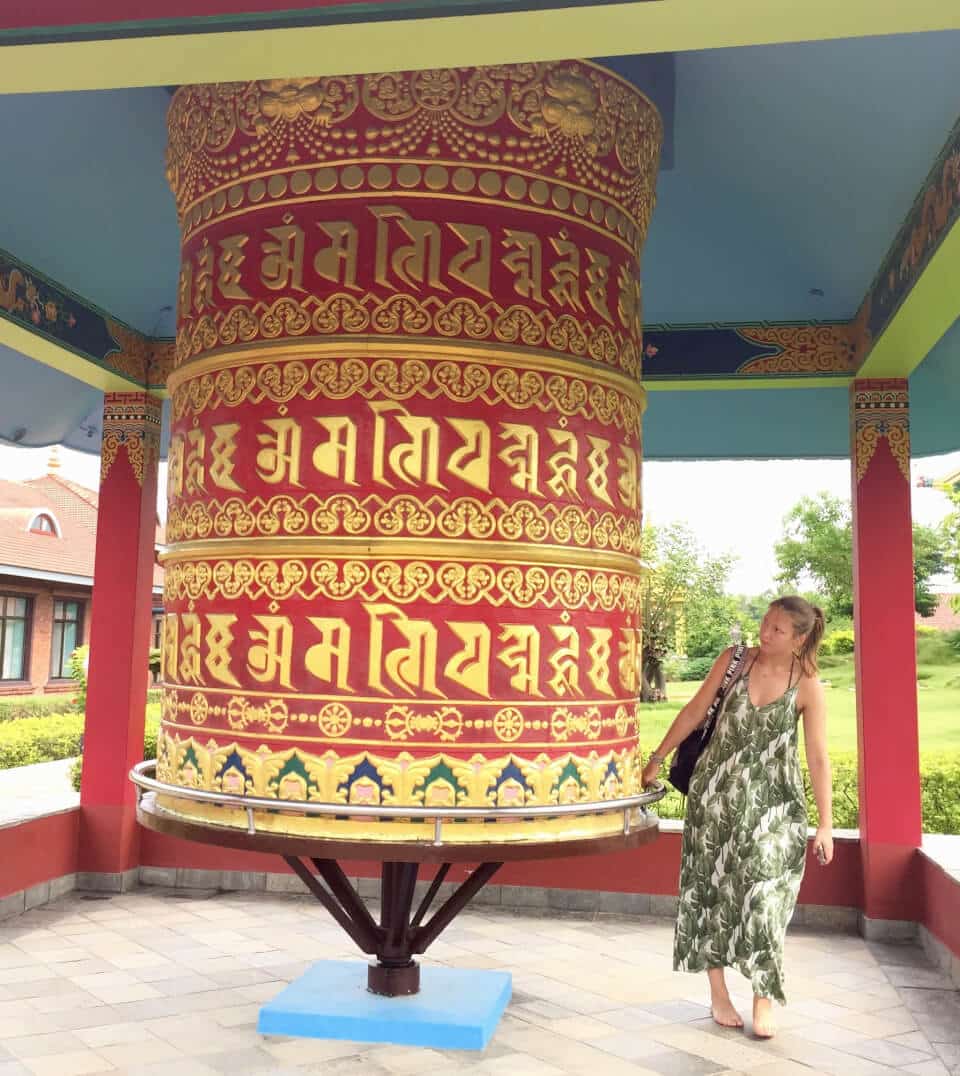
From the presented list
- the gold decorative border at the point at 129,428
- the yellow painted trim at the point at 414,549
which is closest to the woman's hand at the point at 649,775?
the yellow painted trim at the point at 414,549

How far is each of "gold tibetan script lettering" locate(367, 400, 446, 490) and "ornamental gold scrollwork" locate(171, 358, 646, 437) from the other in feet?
0.15

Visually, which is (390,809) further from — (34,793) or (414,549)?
(34,793)

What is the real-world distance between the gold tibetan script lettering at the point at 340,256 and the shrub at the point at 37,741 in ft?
30.6

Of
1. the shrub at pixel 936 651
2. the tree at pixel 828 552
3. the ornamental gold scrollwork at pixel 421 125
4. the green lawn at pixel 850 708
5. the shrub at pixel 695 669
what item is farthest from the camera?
the tree at pixel 828 552

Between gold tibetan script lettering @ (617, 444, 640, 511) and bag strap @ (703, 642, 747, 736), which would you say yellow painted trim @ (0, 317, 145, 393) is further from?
bag strap @ (703, 642, 747, 736)

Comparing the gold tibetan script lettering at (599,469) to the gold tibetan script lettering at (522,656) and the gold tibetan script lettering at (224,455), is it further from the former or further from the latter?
the gold tibetan script lettering at (224,455)

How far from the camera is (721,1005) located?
3824 millimetres

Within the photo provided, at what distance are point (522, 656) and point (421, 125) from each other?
1471mm

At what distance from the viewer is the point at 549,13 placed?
2.06m

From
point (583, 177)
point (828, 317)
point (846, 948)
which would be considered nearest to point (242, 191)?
point (583, 177)

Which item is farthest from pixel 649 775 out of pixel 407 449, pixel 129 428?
pixel 129 428

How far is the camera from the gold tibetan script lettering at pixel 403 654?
2945mm

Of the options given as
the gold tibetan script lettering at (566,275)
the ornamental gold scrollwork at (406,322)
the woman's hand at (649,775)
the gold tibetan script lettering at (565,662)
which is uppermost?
the gold tibetan script lettering at (566,275)

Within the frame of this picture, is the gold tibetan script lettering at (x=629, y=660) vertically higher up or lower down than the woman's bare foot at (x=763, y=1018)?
higher up
